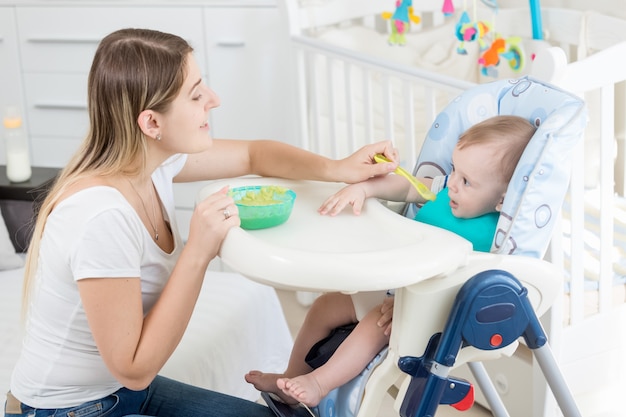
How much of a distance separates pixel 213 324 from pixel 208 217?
739 mm

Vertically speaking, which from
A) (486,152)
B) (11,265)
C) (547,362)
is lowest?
(11,265)

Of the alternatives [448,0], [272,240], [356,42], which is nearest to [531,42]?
[448,0]

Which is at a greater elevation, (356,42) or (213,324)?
(356,42)

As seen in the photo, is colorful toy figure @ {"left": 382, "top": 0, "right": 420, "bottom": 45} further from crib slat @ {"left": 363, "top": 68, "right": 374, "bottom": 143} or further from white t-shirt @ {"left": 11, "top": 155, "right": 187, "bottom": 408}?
white t-shirt @ {"left": 11, "top": 155, "right": 187, "bottom": 408}

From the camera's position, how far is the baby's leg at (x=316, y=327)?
1520 millimetres

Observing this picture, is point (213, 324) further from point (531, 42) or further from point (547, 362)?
point (531, 42)

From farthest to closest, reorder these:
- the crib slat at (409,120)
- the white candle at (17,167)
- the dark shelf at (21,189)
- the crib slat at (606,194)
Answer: the white candle at (17,167), the dark shelf at (21,189), the crib slat at (409,120), the crib slat at (606,194)

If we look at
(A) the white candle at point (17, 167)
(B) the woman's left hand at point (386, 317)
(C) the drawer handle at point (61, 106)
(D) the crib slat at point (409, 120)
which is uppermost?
(D) the crib slat at point (409, 120)

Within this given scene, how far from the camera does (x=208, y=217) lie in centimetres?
127

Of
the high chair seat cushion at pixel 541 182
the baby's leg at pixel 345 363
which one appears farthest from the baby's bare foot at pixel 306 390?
the high chair seat cushion at pixel 541 182

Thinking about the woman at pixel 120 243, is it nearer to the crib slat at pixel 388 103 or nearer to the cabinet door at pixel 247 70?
the crib slat at pixel 388 103

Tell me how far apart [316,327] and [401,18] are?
1.22m

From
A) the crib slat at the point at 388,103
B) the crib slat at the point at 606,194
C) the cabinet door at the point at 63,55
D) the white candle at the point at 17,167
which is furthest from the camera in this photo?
the cabinet door at the point at 63,55

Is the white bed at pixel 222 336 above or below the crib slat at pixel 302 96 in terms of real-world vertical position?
below
